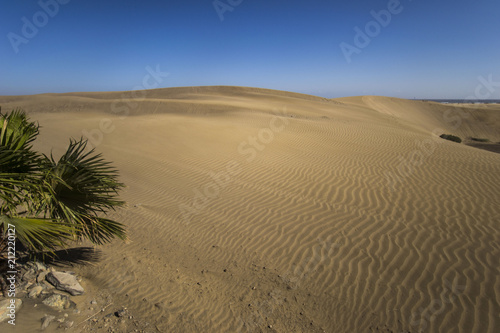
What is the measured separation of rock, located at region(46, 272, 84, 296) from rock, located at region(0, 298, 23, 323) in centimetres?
50

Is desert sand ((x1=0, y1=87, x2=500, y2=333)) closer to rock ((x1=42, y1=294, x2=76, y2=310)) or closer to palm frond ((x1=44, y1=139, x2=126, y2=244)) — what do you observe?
rock ((x1=42, y1=294, x2=76, y2=310))

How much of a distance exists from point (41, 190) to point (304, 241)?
456 centimetres

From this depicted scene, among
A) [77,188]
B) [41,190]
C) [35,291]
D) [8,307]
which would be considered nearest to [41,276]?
[35,291]

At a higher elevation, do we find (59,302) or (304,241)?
(59,302)

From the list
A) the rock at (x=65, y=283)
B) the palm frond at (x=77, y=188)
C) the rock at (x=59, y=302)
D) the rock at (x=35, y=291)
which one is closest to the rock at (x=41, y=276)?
the rock at (x=65, y=283)

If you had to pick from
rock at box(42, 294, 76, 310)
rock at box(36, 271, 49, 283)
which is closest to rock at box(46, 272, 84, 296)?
rock at box(36, 271, 49, 283)

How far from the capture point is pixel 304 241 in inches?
213

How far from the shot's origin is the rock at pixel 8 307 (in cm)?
276

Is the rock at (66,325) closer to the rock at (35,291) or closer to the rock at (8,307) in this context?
the rock at (8,307)

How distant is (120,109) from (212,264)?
26039 millimetres

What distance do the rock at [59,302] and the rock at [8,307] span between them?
0.27 m

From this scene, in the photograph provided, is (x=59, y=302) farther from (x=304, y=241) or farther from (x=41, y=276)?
(x=304, y=241)

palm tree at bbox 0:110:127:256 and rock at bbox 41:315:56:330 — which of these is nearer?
palm tree at bbox 0:110:127:256

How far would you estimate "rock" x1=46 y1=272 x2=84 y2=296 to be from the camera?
350 centimetres
